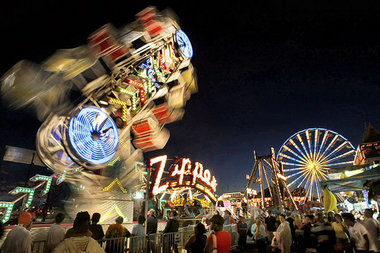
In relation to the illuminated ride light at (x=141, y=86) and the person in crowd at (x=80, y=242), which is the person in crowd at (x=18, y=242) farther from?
the illuminated ride light at (x=141, y=86)

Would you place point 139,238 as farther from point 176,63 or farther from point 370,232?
point 176,63

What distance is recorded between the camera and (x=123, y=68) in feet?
47.8

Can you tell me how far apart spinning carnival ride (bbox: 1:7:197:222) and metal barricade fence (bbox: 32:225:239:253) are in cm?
471

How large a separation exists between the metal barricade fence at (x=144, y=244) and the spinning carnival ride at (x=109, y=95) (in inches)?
185

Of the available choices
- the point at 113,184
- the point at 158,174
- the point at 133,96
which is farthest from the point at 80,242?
the point at 133,96

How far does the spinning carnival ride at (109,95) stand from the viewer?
33.7 feet

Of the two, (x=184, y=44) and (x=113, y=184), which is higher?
(x=184, y=44)

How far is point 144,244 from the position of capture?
7180 millimetres

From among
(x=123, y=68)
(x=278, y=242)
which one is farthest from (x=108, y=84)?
(x=278, y=242)

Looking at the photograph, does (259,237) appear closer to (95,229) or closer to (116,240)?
(116,240)

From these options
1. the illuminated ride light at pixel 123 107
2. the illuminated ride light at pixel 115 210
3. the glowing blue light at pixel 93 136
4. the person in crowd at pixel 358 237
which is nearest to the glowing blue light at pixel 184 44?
the illuminated ride light at pixel 123 107

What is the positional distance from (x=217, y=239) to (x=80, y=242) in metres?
2.75

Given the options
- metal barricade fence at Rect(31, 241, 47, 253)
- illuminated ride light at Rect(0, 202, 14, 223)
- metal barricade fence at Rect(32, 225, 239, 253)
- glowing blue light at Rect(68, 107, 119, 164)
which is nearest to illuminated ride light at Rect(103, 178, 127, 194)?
glowing blue light at Rect(68, 107, 119, 164)

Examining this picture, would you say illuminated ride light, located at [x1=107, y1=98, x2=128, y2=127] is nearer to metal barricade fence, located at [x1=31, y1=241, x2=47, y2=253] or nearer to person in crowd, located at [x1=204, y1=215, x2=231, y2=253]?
metal barricade fence, located at [x1=31, y1=241, x2=47, y2=253]
